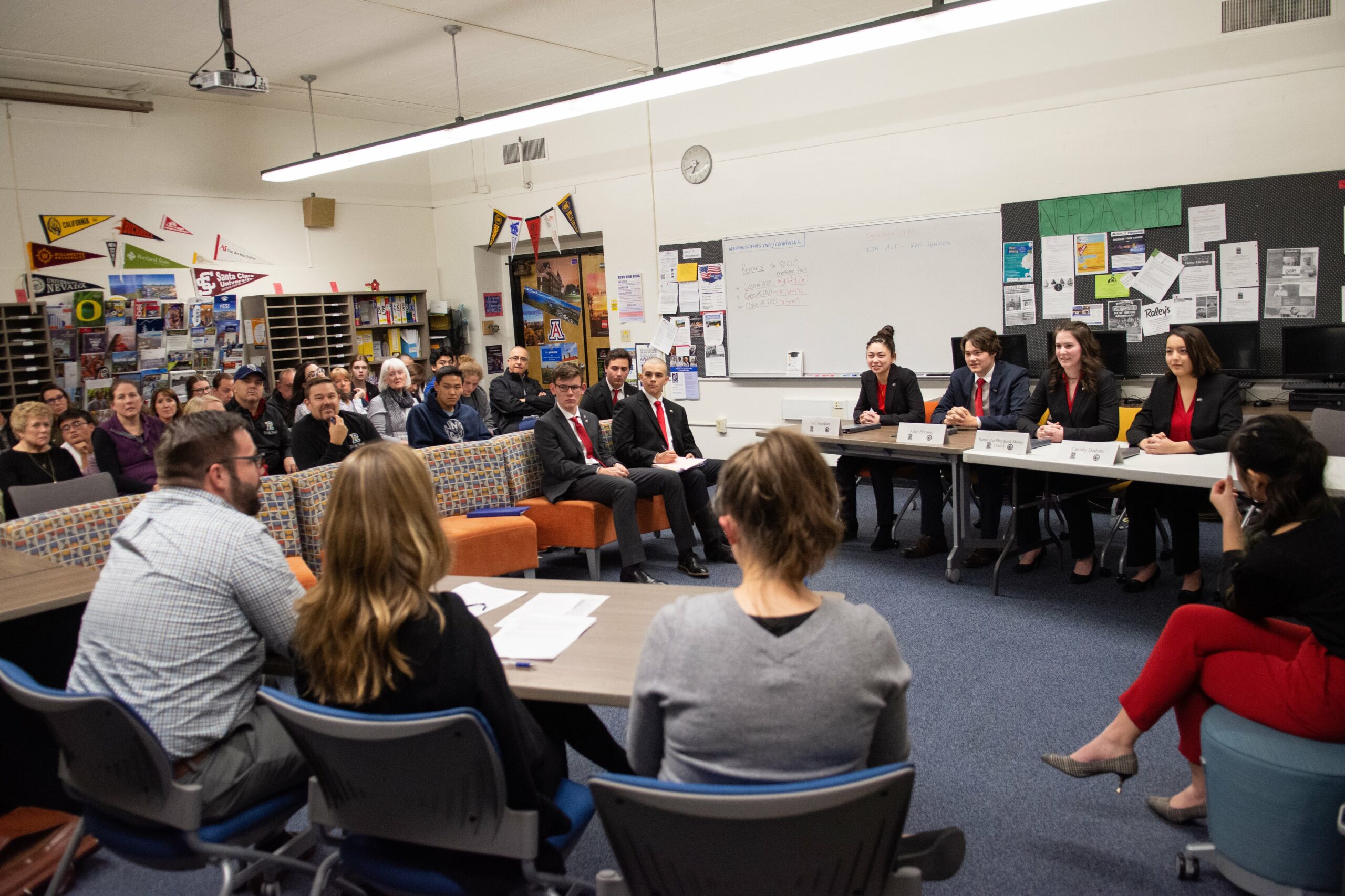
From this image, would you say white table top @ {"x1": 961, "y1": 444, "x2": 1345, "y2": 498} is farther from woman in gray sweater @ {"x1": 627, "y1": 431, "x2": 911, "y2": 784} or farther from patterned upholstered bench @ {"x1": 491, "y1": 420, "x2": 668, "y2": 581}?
woman in gray sweater @ {"x1": 627, "y1": 431, "x2": 911, "y2": 784}

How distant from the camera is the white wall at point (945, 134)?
16.7 feet

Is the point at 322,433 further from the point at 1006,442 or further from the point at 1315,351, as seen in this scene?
the point at 1315,351

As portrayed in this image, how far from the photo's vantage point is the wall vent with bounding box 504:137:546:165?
8.45 meters

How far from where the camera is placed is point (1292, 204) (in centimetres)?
501

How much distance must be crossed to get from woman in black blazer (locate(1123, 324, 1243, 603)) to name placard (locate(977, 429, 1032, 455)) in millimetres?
521

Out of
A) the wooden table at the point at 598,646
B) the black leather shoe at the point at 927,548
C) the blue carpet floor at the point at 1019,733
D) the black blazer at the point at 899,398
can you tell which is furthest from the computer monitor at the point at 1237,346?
the wooden table at the point at 598,646

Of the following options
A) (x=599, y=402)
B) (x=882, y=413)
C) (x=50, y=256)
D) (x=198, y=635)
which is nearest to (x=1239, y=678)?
(x=198, y=635)

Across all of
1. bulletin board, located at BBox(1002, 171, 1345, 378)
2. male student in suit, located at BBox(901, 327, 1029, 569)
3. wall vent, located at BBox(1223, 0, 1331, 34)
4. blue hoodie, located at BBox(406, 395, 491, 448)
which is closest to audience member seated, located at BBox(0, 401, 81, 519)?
blue hoodie, located at BBox(406, 395, 491, 448)

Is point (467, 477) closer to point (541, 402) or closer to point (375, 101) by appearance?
point (541, 402)

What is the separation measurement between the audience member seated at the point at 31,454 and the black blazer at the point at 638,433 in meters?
2.92

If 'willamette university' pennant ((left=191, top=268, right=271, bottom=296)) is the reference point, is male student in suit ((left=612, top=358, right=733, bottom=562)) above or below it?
below

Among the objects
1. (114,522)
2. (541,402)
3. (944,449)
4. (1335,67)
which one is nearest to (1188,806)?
(944,449)

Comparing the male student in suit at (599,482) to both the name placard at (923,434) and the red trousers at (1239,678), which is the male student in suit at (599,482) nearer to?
the name placard at (923,434)

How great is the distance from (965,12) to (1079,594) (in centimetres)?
268
